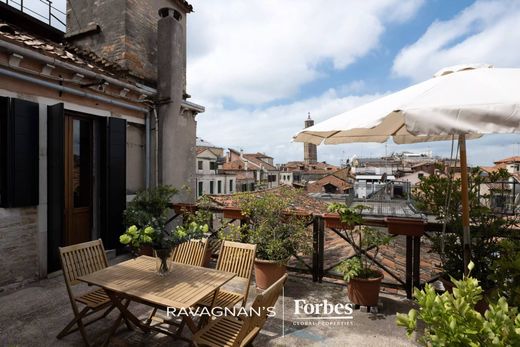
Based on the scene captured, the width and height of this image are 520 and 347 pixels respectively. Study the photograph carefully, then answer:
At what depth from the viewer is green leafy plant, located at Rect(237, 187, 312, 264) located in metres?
4.31

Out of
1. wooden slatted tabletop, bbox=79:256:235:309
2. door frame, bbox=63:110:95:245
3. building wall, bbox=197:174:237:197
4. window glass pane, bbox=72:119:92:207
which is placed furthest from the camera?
building wall, bbox=197:174:237:197

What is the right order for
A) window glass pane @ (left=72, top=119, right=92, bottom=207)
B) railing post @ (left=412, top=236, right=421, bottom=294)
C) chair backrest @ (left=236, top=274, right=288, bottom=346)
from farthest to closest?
window glass pane @ (left=72, top=119, right=92, bottom=207) < railing post @ (left=412, top=236, right=421, bottom=294) < chair backrest @ (left=236, top=274, right=288, bottom=346)

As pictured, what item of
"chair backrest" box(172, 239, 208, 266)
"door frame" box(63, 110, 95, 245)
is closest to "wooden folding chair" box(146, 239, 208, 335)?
"chair backrest" box(172, 239, 208, 266)

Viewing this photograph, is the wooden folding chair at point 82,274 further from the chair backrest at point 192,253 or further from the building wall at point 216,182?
the building wall at point 216,182

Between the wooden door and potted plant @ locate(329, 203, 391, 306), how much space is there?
471cm

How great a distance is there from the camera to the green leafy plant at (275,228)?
14.1ft

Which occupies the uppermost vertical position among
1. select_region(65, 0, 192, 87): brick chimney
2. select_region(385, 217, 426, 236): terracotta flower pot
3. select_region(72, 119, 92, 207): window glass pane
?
select_region(65, 0, 192, 87): brick chimney

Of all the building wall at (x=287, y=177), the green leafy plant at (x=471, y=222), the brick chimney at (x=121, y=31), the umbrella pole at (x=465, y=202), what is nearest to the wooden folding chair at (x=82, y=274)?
the umbrella pole at (x=465, y=202)

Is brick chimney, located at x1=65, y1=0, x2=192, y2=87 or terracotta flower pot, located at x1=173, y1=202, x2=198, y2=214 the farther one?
brick chimney, located at x1=65, y1=0, x2=192, y2=87

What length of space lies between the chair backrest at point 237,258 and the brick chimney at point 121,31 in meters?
5.48

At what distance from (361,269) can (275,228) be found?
52.1 inches

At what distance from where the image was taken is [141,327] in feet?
10.2

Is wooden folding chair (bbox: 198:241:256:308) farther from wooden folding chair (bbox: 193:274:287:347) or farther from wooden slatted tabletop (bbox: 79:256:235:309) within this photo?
wooden folding chair (bbox: 193:274:287:347)

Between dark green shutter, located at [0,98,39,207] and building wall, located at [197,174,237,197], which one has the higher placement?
dark green shutter, located at [0,98,39,207]
